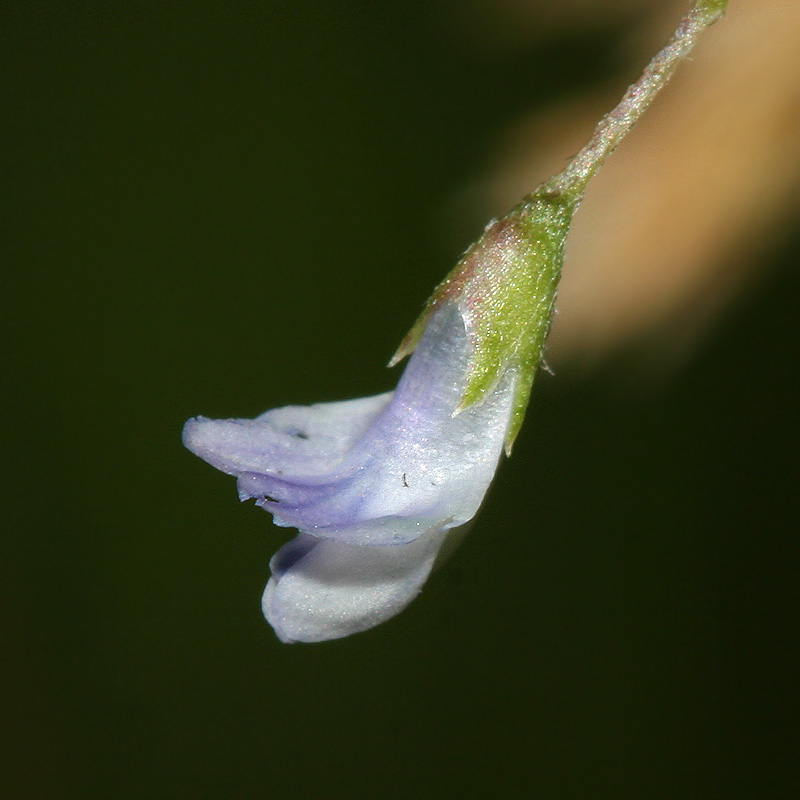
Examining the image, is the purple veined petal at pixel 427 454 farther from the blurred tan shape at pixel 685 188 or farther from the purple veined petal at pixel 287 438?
the blurred tan shape at pixel 685 188

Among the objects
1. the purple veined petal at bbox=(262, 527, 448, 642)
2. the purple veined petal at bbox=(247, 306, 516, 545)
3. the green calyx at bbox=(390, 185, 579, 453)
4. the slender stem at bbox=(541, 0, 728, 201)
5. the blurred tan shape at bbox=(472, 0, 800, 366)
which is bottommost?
the purple veined petal at bbox=(262, 527, 448, 642)

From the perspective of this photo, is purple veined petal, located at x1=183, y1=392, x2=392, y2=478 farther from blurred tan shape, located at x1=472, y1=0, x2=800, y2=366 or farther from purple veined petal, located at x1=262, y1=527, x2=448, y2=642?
blurred tan shape, located at x1=472, y1=0, x2=800, y2=366

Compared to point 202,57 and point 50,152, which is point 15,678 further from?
point 202,57

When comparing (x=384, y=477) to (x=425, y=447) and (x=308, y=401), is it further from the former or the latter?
(x=308, y=401)

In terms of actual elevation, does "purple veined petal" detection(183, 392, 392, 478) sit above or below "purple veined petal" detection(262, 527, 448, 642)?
above

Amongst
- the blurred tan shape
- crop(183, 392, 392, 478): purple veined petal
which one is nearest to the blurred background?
the blurred tan shape

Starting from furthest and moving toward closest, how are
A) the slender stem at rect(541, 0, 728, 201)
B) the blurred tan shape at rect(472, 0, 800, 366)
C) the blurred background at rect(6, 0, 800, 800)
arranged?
the blurred background at rect(6, 0, 800, 800)
the blurred tan shape at rect(472, 0, 800, 366)
the slender stem at rect(541, 0, 728, 201)

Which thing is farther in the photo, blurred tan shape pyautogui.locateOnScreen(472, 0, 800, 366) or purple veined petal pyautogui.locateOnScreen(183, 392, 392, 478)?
blurred tan shape pyautogui.locateOnScreen(472, 0, 800, 366)

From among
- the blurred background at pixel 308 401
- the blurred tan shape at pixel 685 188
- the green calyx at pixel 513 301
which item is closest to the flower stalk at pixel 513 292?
the green calyx at pixel 513 301
